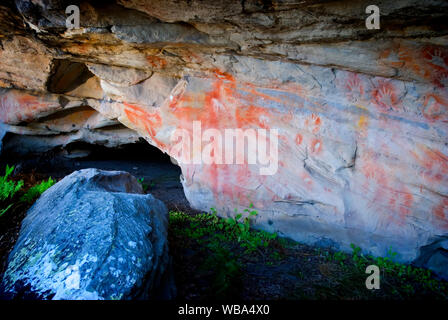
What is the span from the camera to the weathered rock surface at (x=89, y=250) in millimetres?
2264

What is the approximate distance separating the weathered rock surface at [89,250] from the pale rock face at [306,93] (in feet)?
7.53

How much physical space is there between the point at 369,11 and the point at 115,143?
7.24 metres

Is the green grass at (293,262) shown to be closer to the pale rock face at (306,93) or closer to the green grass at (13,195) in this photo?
the pale rock face at (306,93)

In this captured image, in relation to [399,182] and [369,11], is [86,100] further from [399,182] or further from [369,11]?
[399,182]

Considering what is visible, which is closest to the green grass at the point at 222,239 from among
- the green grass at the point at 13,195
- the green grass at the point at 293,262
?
the green grass at the point at 293,262

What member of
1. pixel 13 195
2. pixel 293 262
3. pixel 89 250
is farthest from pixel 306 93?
pixel 13 195

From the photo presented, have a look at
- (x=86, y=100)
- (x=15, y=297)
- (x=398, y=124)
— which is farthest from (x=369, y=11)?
(x=86, y=100)

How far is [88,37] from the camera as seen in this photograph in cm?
444

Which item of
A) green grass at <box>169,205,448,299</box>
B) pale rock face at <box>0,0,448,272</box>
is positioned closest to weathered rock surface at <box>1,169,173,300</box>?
green grass at <box>169,205,448,299</box>

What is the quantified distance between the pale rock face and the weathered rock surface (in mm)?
2294

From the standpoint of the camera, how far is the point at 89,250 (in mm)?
2496

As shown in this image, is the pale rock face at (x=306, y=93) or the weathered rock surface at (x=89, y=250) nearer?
the weathered rock surface at (x=89, y=250)

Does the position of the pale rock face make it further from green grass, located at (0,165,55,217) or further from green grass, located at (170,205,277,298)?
green grass, located at (0,165,55,217)

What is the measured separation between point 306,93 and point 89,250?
367 cm
